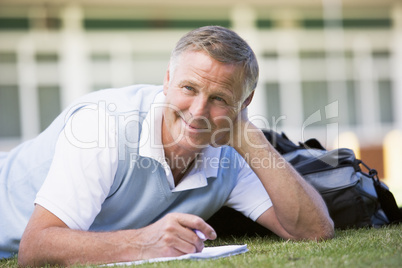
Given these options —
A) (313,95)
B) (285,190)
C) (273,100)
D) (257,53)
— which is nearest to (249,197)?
(285,190)

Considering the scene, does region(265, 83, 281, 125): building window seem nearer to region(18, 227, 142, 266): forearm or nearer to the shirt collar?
the shirt collar

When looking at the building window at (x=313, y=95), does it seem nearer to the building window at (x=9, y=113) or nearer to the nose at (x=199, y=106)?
the building window at (x=9, y=113)

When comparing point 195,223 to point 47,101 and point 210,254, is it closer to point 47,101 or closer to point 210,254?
point 210,254

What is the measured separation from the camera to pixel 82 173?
2910mm

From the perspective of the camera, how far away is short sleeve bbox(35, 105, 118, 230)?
2842 mm

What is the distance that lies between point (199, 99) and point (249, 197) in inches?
31.4

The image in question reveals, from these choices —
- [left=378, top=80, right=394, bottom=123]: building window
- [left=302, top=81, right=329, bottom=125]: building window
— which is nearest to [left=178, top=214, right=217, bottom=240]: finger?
[left=302, top=81, right=329, bottom=125]: building window

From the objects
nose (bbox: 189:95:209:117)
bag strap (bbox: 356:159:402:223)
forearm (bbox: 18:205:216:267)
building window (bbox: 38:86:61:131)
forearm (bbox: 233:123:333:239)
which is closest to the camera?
forearm (bbox: 18:205:216:267)

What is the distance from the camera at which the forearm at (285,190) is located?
3.40 meters

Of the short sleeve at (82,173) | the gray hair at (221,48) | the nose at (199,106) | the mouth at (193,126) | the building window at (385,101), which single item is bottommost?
the building window at (385,101)

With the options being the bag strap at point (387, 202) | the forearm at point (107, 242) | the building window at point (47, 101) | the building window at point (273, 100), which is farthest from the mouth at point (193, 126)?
the building window at point (273, 100)

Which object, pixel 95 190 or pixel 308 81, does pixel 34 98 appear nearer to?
pixel 308 81

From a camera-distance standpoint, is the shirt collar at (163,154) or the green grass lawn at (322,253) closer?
the green grass lawn at (322,253)

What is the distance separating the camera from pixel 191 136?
10.5 feet
